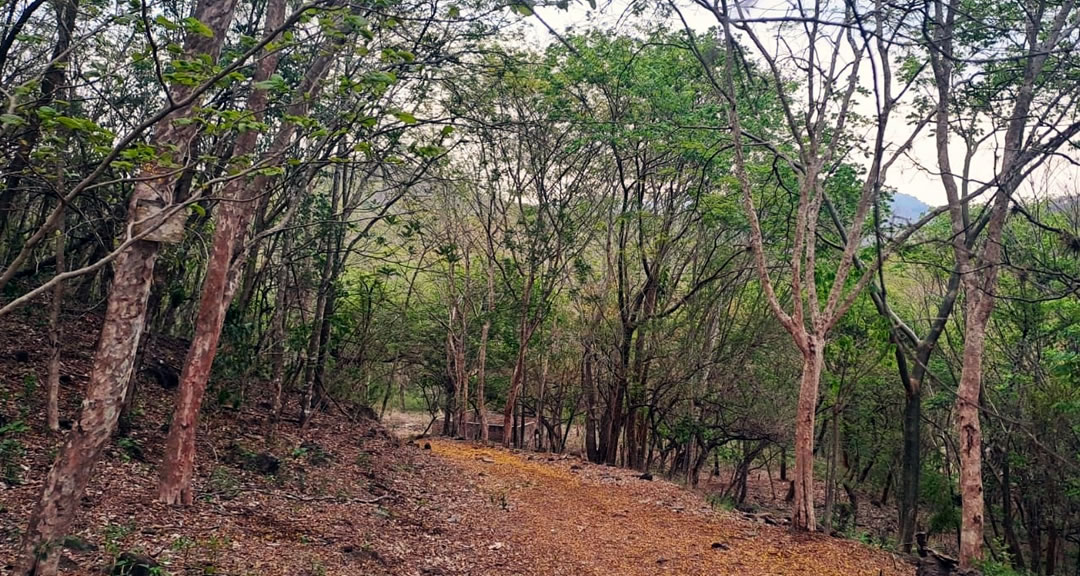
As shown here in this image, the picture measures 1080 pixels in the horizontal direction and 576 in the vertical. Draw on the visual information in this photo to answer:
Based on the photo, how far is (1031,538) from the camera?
1487cm

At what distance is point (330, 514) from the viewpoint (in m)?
6.35

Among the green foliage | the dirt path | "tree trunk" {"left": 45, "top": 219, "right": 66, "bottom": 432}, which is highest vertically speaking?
"tree trunk" {"left": 45, "top": 219, "right": 66, "bottom": 432}

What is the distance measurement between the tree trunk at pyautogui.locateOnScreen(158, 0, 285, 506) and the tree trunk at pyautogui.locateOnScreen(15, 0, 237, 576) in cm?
178

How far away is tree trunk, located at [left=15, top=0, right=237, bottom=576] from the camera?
332 cm

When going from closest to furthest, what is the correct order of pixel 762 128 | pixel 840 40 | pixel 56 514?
pixel 56 514, pixel 840 40, pixel 762 128

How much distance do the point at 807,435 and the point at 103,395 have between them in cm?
714

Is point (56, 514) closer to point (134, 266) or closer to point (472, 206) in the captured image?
point (134, 266)

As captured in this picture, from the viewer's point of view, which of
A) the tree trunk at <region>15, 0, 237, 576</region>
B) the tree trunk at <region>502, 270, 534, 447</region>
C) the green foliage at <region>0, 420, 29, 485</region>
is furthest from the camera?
the tree trunk at <region>502, 270, 534, 447</region>

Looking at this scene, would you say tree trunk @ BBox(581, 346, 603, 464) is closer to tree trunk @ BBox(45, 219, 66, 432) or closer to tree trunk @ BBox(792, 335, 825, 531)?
tree trunk @ BBox(792, 335, 825, 531)

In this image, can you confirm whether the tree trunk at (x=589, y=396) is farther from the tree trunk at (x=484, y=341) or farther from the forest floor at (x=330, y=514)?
the forest floor at (x=330, y=514)

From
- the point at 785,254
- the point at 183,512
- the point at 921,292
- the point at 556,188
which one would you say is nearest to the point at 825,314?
the point at 785,254

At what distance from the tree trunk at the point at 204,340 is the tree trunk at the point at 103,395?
178cm

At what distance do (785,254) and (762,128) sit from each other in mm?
2273

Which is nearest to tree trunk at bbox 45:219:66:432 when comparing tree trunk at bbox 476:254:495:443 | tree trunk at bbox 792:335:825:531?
tree trunk at bbox 792:335:825:531
